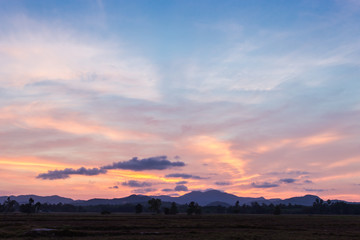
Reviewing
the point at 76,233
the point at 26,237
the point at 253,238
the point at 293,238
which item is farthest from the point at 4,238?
the point at 293,238

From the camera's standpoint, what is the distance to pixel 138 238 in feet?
172

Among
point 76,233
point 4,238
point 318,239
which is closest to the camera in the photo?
point 4,238

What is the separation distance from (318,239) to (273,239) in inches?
333

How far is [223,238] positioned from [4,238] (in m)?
35.5

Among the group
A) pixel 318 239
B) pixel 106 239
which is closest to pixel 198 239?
pixel 106 239

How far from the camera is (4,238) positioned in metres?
51.0

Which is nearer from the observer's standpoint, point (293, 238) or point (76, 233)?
point (293, 238)

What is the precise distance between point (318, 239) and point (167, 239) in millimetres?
25986

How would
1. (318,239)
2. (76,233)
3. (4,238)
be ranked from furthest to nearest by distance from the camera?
(76,233) < (318,239) < (4,238)

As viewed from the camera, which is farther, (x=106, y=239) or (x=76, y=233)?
(x=76, y=233)

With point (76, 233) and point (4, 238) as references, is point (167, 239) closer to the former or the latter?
point (76, 233)

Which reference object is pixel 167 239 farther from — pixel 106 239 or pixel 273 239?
pixel 273 239

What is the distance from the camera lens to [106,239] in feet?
168

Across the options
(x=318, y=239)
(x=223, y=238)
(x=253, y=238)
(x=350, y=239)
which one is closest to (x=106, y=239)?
(x=223, y=238)
